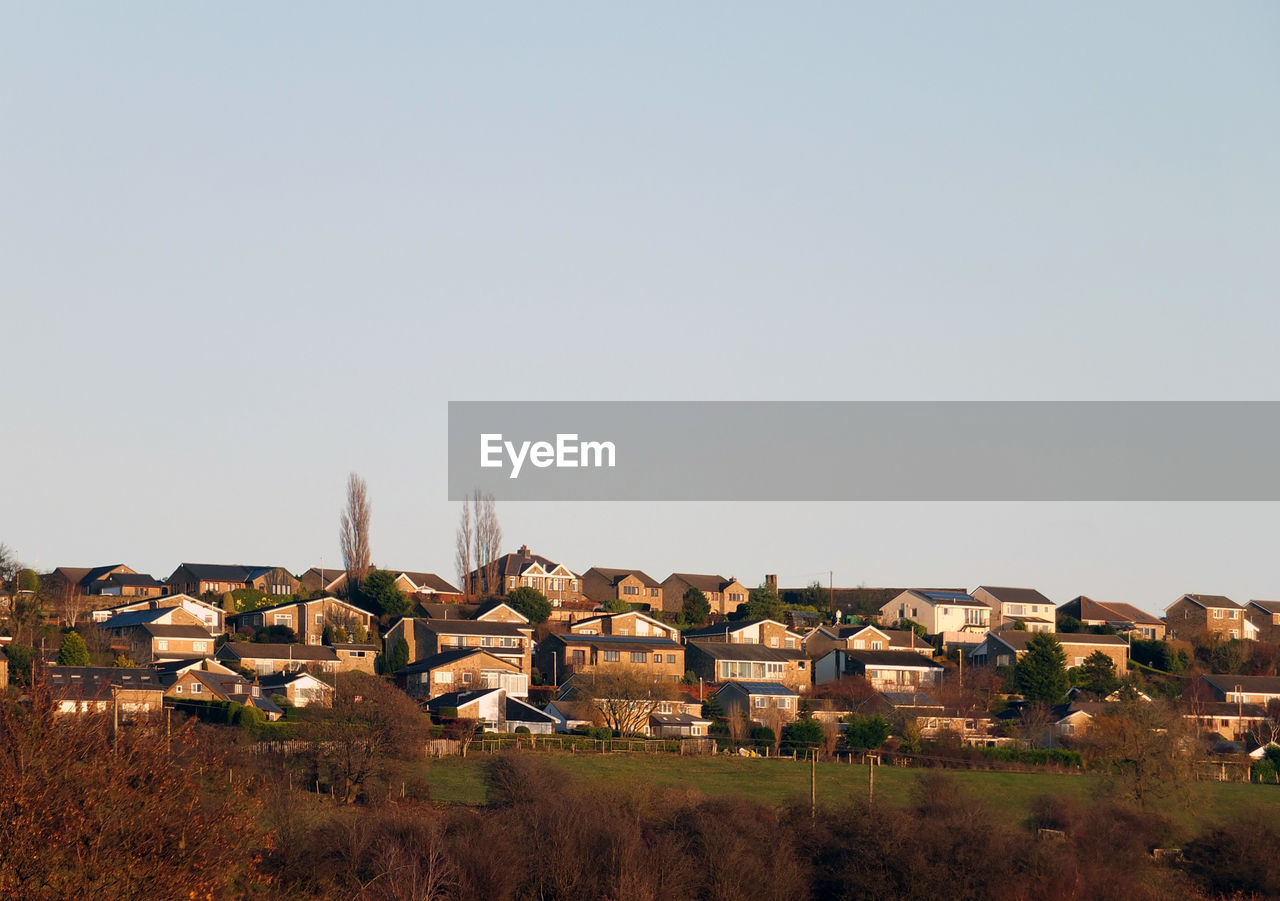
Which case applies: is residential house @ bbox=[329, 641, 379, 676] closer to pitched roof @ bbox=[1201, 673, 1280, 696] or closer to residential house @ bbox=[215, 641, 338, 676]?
residential house @ bbox=[215, 641, 338, 676]

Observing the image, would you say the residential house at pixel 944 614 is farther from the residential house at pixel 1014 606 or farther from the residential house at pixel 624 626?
the residential house at pixel 624 626

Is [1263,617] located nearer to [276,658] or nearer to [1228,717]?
[1228,717]

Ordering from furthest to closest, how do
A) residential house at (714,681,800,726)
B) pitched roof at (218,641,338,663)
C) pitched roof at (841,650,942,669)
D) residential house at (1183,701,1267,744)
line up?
pitched roof at (841,650,942,669) < residential house at (1183,701,1267,744) < pitched roof at (218,641,338,663) < residential house at (714,681,800,726)

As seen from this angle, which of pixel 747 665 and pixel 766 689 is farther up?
pixel 747 665


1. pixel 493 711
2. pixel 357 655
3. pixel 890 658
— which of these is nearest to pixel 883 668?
pixel 890 658

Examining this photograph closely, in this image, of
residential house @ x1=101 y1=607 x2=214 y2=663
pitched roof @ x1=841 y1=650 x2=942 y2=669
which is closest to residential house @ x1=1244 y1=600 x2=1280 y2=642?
pitched roof @ x1=841 y1=650 x2=942 y2=669

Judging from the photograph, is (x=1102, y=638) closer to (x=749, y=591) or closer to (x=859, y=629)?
(x=859, y=629)
